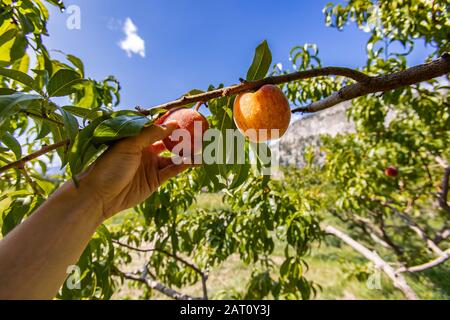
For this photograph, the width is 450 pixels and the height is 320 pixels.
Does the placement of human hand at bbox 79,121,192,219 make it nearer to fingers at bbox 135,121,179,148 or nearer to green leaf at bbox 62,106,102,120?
fingers at bbox 135,121,179,148

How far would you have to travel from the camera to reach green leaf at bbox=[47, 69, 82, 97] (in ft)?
2.25

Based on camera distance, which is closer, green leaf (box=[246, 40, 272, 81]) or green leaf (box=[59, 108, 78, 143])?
green leaf (box=[59, 108, 78, 143])

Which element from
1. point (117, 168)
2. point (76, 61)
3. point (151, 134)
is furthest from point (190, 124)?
point (76, 61)

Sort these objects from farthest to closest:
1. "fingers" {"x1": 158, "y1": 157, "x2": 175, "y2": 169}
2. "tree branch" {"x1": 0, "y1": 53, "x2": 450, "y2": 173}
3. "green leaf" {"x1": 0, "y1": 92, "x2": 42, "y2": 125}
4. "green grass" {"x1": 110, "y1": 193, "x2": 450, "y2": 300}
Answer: "green grass" {"x1": 110, "y1": 193, "x2": 450, "y2": 300} < "fingers" {"x1": 158, "y1": 157, "x2": 175, "y2": 169} < "tree branch" {"x1": 0, "y1": 53, "x2": 450, "y2": 173} < "green leaf" {"x1": 0, "y1": 92, "x2": 42, "y2": 125}

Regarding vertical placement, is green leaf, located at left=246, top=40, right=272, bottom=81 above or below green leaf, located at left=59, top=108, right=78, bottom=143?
above

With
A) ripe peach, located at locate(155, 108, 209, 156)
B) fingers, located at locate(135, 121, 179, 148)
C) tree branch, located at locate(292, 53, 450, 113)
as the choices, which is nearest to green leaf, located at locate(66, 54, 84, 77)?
ripe peach, located at locate(155, 108, 209, 156)

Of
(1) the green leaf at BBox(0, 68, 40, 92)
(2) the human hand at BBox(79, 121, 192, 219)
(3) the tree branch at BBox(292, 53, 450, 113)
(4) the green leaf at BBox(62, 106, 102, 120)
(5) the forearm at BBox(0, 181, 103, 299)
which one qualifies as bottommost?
(5) the forearm at BBox(0, 181, 103, 299)

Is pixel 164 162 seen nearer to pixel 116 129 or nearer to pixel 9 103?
pixel 116 129

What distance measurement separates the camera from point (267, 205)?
167 centimetres

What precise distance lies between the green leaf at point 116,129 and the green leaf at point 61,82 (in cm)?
23

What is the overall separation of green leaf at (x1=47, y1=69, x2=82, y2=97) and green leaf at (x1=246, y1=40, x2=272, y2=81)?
456 mm

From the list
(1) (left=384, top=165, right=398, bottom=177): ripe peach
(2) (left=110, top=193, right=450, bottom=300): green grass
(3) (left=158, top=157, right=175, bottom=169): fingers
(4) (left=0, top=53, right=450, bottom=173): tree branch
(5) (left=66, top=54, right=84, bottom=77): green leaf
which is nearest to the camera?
(4) (left=0, top=53, right=450, bottom=173): tree branch

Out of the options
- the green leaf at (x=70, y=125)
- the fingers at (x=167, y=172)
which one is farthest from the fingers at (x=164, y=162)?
the green leaf at (x=70, y=125)

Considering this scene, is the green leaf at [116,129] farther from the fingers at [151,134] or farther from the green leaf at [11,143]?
the green leaf at [11,143]
